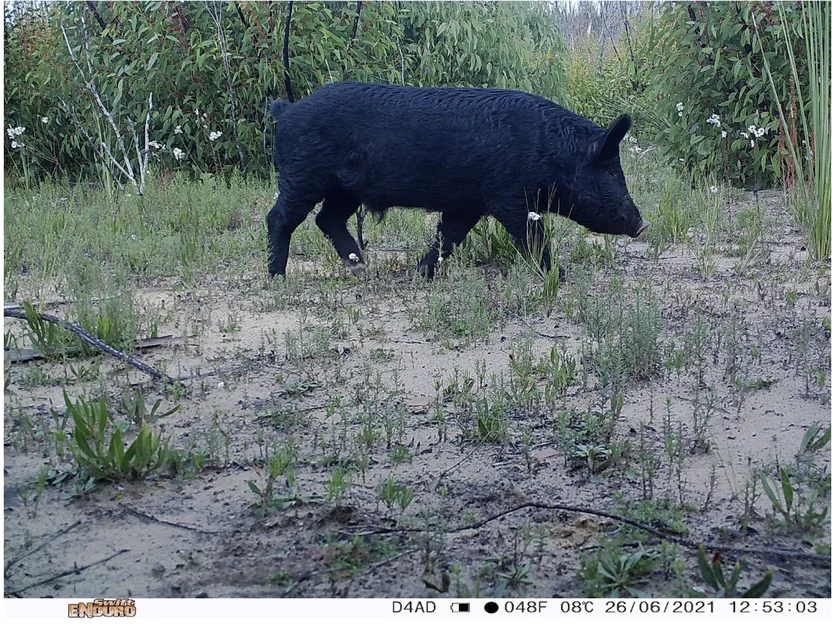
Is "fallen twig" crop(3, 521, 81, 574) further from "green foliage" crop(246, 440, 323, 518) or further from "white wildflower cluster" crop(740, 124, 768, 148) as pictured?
"white wildflower cluster" crop(740, 124, 768, 148)

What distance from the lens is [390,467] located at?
2.71 metres

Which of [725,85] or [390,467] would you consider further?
[725,85]

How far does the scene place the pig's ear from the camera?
452cm

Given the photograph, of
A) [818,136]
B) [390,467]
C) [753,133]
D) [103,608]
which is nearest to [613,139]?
[818,136]

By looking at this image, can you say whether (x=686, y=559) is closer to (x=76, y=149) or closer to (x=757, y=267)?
A: (x=757, y=267)

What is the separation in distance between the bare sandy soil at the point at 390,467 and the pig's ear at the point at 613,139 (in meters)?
0.94

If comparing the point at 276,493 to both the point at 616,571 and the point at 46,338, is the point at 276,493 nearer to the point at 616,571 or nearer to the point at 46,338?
the point at 616,571

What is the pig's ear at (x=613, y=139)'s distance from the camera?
14.8 ft

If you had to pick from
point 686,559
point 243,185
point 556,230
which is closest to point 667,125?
point 556,230

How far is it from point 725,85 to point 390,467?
6.28 m

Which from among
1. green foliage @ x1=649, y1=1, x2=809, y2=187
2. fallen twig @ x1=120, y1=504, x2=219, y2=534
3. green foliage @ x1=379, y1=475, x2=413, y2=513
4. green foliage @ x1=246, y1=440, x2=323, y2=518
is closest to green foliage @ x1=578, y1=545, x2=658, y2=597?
green foliage @ x1=379, y1=475, x2=413, y2=513

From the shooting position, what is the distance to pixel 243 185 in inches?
311

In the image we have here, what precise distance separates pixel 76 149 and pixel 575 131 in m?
6.36

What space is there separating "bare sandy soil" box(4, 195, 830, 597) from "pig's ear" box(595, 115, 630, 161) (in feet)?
3.07
